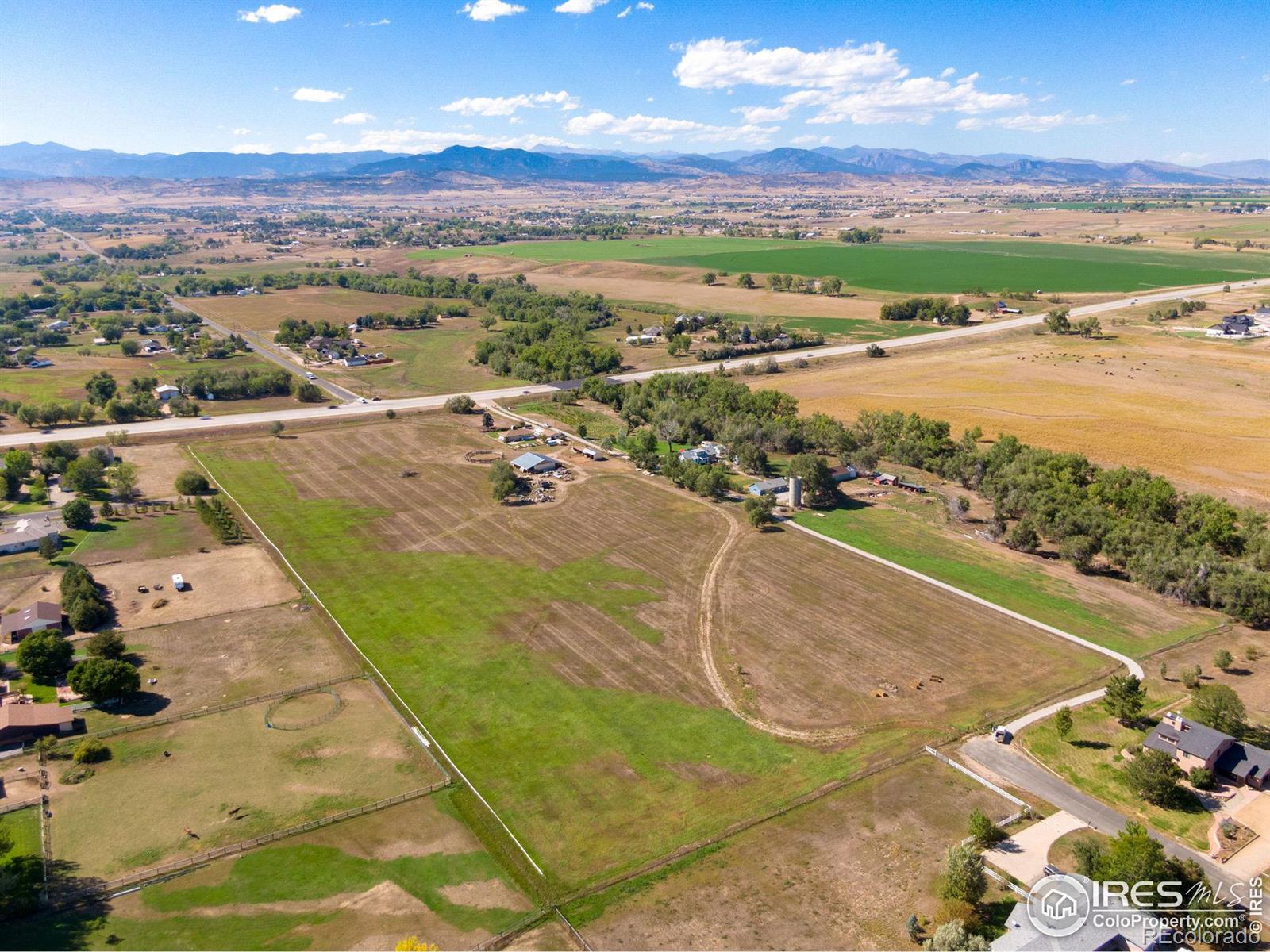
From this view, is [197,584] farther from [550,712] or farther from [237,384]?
[237,384]

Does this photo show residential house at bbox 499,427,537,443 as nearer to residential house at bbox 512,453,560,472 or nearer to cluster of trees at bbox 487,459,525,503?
residential house at bbox 512,453,560,472

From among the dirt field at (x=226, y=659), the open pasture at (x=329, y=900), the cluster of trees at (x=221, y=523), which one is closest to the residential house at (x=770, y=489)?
the dirt field at (x=226, y=659)

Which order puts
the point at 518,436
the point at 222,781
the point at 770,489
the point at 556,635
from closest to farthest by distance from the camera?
1. the point at 222,781
2. the point at 556,635
3. the point at 770,489
4. the point at 518,436

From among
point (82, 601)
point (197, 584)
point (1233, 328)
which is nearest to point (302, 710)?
point (82, 601)

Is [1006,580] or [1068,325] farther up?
[1068,325]

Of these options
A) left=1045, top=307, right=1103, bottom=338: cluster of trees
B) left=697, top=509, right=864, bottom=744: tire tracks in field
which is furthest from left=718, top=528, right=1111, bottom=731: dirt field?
left=1045, top=307, right=1103, bottom=338: cluster of trees

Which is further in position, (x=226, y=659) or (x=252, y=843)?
(x=226, y=659)
